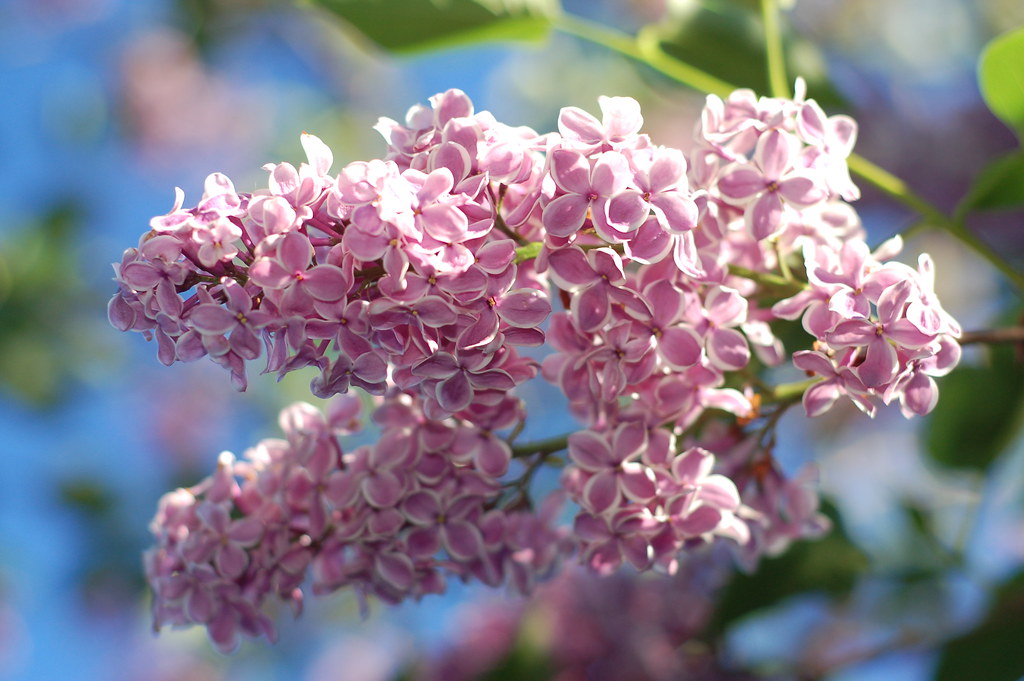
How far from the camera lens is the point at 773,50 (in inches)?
52.1

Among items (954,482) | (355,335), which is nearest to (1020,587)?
(954,482)

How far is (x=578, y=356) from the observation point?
0.97 m

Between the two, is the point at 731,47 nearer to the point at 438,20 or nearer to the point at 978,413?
the point at 438,20

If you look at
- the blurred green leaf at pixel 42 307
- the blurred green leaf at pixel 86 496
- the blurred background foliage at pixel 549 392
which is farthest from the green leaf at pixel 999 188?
the blurred green leaf at pixel 42 307

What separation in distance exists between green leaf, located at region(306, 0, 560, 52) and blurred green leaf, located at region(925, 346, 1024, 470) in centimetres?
90

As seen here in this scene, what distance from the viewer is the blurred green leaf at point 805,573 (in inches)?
67.2

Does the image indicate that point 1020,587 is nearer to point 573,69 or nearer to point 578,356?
point 578,356

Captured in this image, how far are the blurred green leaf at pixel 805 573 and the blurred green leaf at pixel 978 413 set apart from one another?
0.25 meters

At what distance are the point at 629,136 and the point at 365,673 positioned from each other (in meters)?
2.97

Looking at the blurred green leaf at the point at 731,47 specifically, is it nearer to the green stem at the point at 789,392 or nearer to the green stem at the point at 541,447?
the green stem at the point at 789,392

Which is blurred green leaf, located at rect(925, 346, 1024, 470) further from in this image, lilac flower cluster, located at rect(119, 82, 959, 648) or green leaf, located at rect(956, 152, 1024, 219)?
lilac flower cluster, located at rect(119, 82, 959, 648)

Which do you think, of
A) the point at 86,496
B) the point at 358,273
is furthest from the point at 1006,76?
the point at 86,496

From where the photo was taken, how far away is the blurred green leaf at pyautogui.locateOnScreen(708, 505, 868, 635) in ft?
5.60

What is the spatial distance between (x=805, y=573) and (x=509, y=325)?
3.41 feet
